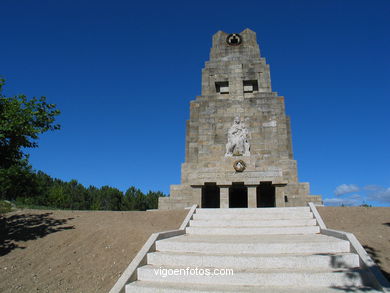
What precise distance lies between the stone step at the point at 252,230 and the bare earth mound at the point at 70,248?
1716 mm

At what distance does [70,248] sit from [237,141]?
12.1 meters

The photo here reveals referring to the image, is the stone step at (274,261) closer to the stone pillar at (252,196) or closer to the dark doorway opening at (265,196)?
the stone pillar at (252,196)

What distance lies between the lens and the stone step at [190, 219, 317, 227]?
10.0m

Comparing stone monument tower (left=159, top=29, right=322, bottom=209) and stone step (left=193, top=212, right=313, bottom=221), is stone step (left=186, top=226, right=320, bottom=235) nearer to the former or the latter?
stone step (left=193, top=212, right=313, bottom=221)

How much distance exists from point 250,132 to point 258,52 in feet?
24.2

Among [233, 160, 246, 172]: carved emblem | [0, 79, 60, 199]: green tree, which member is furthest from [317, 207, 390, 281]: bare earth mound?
[0, 79, 60, 199]: green tree

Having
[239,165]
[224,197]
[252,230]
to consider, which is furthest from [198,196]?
[252,230]

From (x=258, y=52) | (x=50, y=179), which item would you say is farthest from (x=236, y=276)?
(x=50, y=179)

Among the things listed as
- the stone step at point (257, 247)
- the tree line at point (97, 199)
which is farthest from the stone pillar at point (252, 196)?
the tree line at point (97, 199)

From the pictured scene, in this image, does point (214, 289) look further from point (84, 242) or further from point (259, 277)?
point (84, 242)

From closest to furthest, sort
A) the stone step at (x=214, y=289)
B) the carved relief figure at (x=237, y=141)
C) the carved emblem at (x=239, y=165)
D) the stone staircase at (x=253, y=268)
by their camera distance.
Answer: the stone step at (x=214, y=289), the stone staircase at (x=253, y=268), the carved emblem at (x=239, y=165), the carved relief figure at (x=237, y=141)

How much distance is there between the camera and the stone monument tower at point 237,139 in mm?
16734

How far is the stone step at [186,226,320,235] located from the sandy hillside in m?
1.33

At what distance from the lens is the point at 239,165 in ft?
55.8
